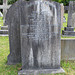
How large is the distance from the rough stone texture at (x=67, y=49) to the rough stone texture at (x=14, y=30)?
1626 mm

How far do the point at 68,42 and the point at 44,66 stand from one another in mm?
1447

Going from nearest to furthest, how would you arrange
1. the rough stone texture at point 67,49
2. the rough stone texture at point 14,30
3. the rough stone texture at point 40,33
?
1. the rough stone texture at point 40,33
2. the rough stone texture at point 14,30
3. the rough stone texture at point 67,49

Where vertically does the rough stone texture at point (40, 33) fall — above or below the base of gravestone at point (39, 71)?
above

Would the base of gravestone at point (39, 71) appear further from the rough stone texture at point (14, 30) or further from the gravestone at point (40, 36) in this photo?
the rough stone texture at point (14, 30)

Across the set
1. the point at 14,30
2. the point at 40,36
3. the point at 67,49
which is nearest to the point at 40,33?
the point at 40,36

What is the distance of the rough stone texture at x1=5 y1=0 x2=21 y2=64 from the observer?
13.4 feet

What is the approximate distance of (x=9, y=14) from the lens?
162 inches

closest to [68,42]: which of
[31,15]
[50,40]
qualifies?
[50,40]

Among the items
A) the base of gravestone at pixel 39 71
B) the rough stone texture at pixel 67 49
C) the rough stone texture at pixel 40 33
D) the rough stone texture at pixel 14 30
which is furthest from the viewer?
the rough stone texture at pixel 67 49

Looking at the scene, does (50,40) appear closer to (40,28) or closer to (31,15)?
(40,28)

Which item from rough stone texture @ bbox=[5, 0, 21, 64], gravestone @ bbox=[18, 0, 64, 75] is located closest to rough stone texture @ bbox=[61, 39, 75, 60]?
gravestone @ bbox=[18, 0, 64, 75]

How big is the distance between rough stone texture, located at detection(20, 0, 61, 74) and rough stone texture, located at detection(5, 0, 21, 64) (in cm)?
65

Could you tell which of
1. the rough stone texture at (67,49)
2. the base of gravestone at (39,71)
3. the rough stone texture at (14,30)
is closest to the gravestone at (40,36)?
the base of gravestone at (39,71)

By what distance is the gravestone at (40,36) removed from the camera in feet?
11.4
